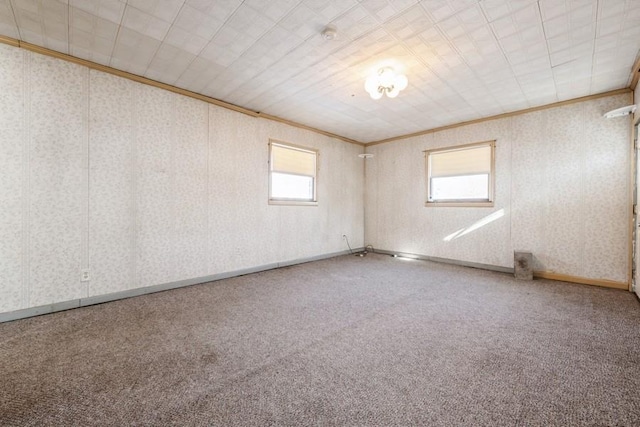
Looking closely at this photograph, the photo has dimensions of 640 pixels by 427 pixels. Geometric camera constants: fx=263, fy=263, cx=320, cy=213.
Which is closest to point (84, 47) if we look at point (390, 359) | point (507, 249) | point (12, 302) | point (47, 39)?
point (47, 39)

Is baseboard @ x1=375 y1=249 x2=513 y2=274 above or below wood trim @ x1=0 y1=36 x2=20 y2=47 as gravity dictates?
below

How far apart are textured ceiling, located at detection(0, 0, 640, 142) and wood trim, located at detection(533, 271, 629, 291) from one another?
9.23 feet

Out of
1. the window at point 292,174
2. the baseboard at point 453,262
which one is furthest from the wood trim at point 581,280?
the window at point 292,174

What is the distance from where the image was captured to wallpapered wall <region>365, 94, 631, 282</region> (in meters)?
3.90

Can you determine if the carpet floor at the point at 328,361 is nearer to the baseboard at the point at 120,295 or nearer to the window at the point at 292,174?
the baseboard at the point at 120,295

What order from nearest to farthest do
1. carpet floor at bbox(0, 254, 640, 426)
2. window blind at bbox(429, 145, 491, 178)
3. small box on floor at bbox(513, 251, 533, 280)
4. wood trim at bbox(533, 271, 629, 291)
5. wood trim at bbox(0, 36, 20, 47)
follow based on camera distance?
carpet floor at bbox(0, 254, 640, 426) < wood trim at bbox(0, 36, 20, 47) < wood trim at bbox(533, 271, 629, 291) < small box on floor at bbox(513, 251, 533, 280) < window blind at bbox(429, 145, 491, 178)

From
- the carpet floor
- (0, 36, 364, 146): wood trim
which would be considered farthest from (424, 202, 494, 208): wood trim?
(0, 36, 364, 146): wood trim

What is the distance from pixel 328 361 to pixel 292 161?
4.14 meters

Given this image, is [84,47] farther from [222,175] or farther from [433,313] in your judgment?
[433,313]

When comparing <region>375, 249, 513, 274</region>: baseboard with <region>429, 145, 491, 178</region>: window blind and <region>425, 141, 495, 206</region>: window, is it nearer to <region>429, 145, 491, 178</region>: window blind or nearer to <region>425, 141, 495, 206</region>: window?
<region>425, 141, 495, 206</region>: window

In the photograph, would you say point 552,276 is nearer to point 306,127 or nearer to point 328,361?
point 328,361

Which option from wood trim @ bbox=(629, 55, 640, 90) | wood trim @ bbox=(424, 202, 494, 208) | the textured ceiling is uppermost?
the textured ceiling

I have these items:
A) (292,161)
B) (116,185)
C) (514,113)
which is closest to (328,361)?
(116,185)

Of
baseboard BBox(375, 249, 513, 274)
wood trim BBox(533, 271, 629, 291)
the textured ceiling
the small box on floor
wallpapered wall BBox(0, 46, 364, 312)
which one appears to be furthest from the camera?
baseboard BBox(375, 249, 513, 274)
